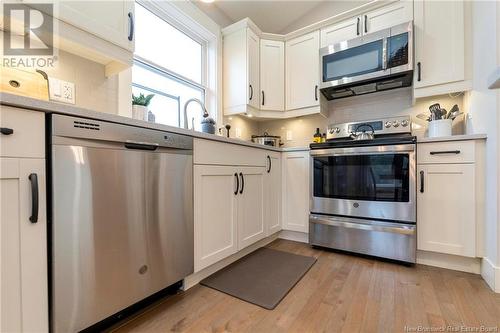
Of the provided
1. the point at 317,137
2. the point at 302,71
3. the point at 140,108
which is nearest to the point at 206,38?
the point at 302,71

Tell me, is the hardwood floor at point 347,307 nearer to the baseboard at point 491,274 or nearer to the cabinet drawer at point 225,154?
the baseboard at point 491,274

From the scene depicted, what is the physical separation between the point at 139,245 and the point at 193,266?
1.39 feet

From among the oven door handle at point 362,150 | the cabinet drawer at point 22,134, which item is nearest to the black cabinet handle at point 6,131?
the cabinet drawer at point 22,134

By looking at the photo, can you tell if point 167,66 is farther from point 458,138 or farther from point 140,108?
point 458,138

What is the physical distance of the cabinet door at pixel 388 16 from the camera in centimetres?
202

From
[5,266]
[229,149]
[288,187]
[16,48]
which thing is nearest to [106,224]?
[5,266]

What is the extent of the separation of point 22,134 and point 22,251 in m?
0.40

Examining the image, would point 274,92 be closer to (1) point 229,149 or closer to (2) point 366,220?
(1) point 229,149

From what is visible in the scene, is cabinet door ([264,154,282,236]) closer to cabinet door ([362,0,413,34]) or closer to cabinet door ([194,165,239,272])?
cabinet door ([194,165,239,272])

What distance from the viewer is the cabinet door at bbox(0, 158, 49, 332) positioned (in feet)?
2.42

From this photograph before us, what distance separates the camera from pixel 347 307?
1248 millimetres

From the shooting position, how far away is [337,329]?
1.08 metres

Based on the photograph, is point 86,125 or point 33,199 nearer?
point 33,199

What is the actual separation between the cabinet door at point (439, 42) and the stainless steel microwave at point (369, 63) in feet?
0.33
